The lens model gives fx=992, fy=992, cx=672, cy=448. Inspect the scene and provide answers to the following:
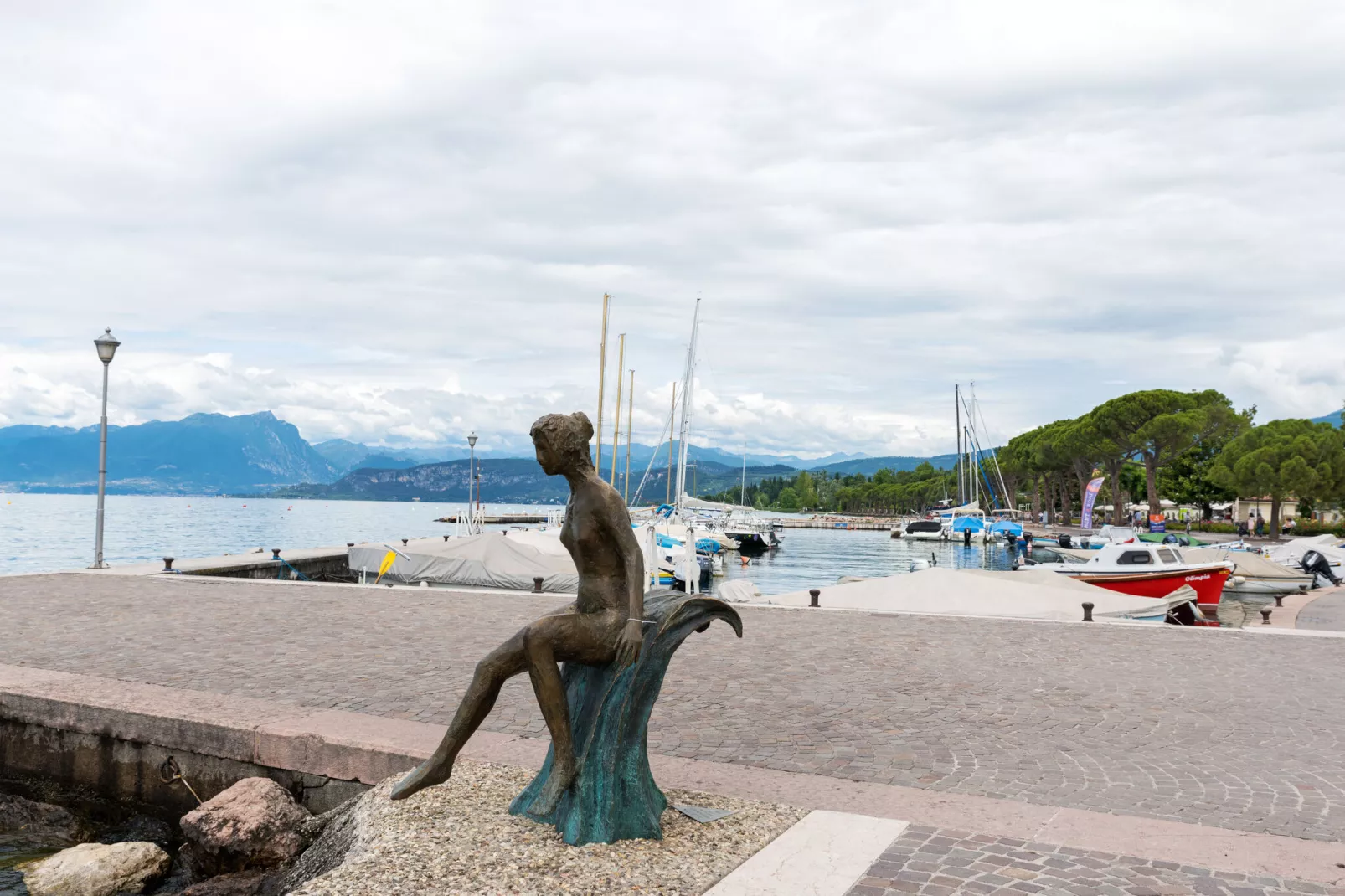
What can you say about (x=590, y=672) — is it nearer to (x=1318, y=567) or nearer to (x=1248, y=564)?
(x=1248, y=564)

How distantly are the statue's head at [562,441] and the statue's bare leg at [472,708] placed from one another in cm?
80

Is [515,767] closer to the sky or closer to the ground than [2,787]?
closer to the sky

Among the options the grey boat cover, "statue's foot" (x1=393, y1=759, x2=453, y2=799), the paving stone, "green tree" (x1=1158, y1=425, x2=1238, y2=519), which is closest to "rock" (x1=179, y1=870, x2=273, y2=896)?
"statue's foot" (x1=393, y1=759, x2=453, y2=799)

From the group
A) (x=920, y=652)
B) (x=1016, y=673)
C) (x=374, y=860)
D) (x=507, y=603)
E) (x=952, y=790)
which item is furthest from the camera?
(x=507, y=603)

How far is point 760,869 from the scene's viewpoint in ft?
13.9

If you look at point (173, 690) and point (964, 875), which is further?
point (173, 690)

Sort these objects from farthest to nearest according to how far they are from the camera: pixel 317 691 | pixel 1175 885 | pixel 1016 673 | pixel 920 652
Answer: pixel 920 652
pixel 1016 673
pixel 317 691
pixel 1175 885

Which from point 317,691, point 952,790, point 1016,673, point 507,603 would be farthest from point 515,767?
point 507,603

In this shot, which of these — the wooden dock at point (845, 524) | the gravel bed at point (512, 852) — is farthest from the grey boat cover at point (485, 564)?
the wooden dock at point (845, 524)

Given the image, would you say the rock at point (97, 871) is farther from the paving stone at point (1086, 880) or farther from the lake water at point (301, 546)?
the lake water at point (301, 546)

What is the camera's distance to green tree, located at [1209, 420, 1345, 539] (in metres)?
52.3

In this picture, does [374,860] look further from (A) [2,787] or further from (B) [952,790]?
(A) [2,787]

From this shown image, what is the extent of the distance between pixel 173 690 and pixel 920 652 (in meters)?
6.99

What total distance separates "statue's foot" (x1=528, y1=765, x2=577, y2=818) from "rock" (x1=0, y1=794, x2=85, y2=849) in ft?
13.3
